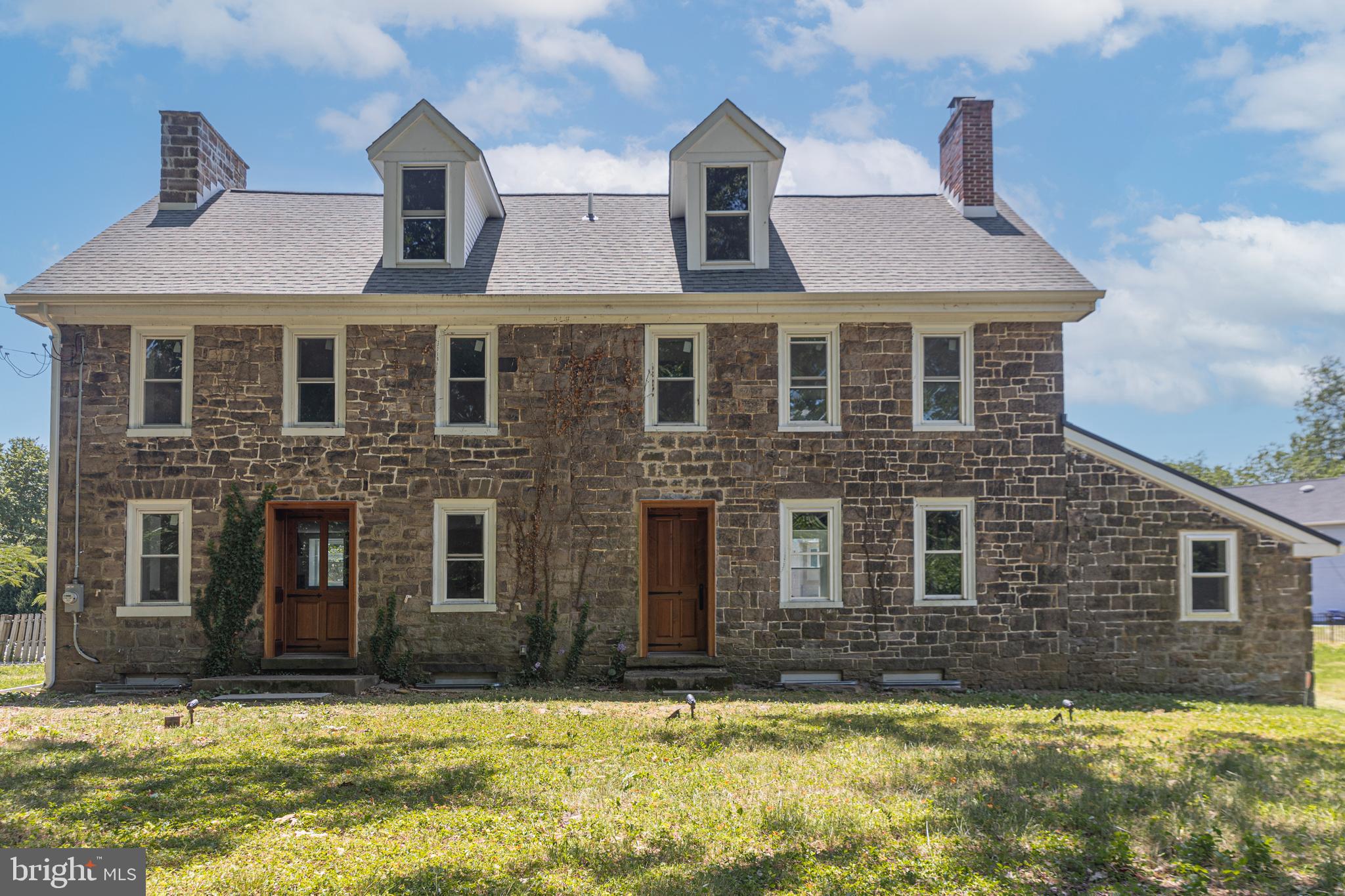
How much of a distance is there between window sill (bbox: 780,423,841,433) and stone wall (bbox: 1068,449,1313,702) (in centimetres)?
368

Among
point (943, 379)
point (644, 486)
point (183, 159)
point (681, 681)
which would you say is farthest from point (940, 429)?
point (183, 159)

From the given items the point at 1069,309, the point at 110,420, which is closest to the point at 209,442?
the point at 110,420

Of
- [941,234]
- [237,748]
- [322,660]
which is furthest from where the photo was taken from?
[941,234]

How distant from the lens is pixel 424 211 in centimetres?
1409

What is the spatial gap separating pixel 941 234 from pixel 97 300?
13.3m

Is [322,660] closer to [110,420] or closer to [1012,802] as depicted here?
[110,420]

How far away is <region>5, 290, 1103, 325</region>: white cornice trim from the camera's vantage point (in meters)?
12.9

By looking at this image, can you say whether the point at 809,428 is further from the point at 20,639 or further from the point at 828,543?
the point at 20,639

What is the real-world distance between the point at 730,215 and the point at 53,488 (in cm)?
1100

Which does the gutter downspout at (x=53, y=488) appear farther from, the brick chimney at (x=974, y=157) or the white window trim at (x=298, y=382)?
the brick chimney at (x=974, y=157)

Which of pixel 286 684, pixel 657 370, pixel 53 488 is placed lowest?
pixel 286 684

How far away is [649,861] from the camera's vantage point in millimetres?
5266

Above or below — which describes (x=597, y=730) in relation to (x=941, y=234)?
below

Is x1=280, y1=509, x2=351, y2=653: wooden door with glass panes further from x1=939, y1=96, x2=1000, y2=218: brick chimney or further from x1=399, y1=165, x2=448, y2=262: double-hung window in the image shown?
x1=939, y1=96, x2=1000, y2=218: brick chimney
